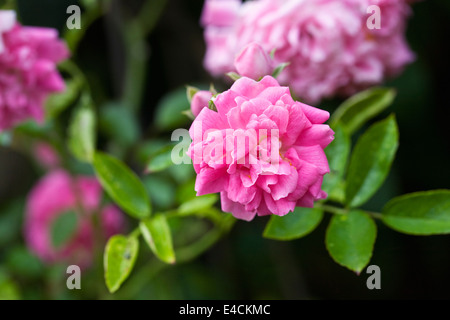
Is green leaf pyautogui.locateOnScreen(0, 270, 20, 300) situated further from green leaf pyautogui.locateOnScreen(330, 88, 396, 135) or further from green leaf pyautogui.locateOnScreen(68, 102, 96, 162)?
green leaf pyautogui.locateOnScreen(330, 88, 396, 135)

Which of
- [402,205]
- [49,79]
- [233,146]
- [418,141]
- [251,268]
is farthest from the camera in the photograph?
[251,268]

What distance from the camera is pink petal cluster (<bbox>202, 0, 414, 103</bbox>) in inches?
30.2

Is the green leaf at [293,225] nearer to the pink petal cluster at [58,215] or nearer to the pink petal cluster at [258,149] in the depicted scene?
the pink petal cluster at [258,149]

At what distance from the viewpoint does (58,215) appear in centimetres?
108

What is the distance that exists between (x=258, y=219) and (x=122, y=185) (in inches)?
24.1

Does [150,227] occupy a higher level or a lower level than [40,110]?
lower

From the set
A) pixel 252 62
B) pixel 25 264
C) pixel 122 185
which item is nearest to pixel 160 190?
pixel 122 185

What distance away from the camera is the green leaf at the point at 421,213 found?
634mm

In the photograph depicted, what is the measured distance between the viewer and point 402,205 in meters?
0.68

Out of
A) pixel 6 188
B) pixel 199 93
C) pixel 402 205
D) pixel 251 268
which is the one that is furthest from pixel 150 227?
pixel 6 188

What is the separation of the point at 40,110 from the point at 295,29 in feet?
1.30

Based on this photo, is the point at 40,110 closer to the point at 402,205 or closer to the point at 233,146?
the point at 233,146

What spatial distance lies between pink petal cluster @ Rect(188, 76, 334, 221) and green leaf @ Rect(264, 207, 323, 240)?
0.11 m

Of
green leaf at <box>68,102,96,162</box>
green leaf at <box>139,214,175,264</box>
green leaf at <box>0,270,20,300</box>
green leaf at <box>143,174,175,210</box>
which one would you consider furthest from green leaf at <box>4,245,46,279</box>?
green leaf at <box>139,214,175,264</box>
